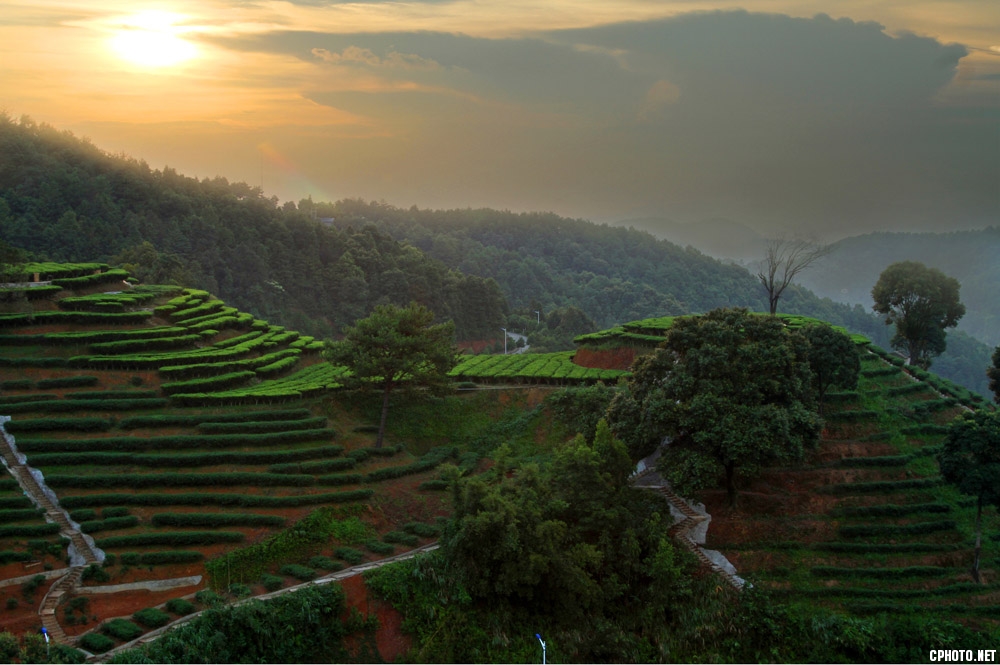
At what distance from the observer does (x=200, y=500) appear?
86.1 ft

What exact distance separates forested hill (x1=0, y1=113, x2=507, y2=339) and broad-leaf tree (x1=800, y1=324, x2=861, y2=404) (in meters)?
47.4

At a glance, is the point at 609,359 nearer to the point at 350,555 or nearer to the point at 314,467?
the point at 314,467

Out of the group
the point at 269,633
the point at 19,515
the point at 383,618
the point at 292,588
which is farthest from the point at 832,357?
the point at 19,515

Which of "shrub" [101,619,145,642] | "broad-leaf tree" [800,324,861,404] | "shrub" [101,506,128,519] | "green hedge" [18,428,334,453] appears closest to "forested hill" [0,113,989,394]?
"green hedge" [18,428,334,453]

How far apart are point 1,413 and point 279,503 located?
1199 cm

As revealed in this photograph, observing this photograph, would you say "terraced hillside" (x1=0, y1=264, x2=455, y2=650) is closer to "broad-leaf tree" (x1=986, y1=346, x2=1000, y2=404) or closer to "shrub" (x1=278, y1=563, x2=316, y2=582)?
"shrub" (x1=278, y1=563, x2=316, y2=582)

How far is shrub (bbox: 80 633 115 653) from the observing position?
19703 mm

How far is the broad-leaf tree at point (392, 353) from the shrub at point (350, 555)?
711 cm

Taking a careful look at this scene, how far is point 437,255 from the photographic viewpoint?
355 feet

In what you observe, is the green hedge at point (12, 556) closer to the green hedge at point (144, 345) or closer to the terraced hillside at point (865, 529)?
the green hedge at point (144, 345)

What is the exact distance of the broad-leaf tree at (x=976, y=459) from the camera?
23.1m

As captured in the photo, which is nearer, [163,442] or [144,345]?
[163,442]

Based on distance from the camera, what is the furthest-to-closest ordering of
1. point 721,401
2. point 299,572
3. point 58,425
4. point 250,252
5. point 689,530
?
point 250,252 < point 58,425 < point 689,530 < point 721,401 < point 299,572

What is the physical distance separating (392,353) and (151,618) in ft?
46.1
